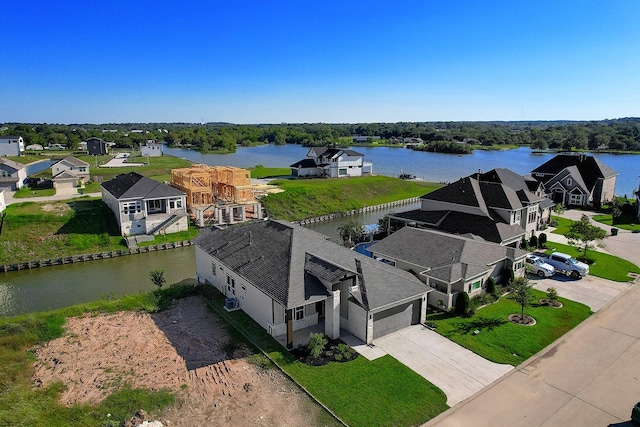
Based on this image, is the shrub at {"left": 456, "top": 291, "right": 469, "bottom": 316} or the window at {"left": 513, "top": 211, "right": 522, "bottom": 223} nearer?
the shrub at {"left": 456, "top": 291, "right": 469, "bottom": 316}

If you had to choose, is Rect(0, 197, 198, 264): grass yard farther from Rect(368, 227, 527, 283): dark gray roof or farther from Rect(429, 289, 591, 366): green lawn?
Rect(429, 289, 591, 366): green lawn

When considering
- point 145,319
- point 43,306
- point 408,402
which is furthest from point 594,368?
point 43,306

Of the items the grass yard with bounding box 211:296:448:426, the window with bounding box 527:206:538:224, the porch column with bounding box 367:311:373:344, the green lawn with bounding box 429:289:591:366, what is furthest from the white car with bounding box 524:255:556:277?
the grass yard with bounding box 211:296:448:426

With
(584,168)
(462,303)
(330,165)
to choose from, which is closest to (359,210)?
(330,165)

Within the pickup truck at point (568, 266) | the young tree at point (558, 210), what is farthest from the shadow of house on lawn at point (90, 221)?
the young tree at point (558, 210)

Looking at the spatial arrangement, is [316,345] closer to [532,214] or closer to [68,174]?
[532,214]
